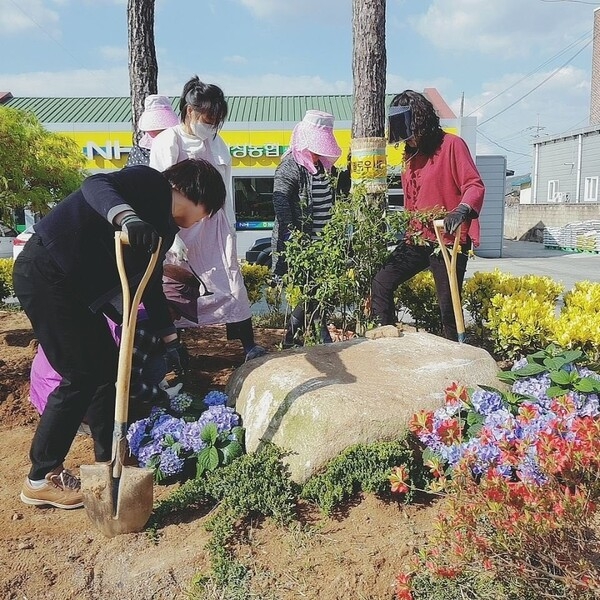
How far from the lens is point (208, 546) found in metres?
2.21

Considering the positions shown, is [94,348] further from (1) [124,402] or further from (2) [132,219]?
(2) [132,219]

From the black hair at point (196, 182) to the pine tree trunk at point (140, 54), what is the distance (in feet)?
8.81

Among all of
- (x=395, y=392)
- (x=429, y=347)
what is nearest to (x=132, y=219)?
(x=395, y=392)

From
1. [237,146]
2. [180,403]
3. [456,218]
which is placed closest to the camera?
[180,403]

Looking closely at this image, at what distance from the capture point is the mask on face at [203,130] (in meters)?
3.68

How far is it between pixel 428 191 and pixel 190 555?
2575 mm

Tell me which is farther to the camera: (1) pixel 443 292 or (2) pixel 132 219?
(1) pixel 443 292

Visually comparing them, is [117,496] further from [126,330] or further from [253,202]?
[253,202]

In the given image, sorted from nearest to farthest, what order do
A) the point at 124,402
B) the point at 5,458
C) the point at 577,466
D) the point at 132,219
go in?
the point at 577,466 → the point at 132,219 → the point at 124,402 → the point at 5,458

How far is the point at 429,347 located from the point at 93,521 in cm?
189

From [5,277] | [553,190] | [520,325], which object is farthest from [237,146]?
[553,190]

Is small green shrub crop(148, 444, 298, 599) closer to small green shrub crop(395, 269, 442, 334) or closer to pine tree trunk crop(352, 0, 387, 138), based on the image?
small green shrub crop(395, 269, 442, 334)

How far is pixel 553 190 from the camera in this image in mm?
29594

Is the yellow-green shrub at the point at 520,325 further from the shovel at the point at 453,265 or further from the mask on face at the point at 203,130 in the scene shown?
the mask on face at the point at 203,130
